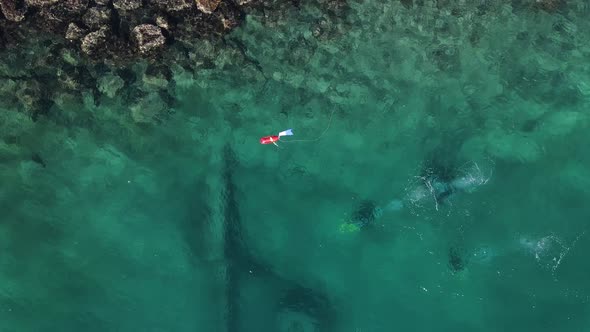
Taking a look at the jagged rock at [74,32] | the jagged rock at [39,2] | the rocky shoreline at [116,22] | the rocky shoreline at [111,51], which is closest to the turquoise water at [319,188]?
the rocky shoreline at [111,51]

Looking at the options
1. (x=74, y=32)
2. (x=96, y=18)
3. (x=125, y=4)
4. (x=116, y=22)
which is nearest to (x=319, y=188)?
(x=116, y=22)

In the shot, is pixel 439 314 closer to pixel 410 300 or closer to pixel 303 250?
pixel 410 300

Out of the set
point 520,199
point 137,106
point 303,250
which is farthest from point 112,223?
point 520,199

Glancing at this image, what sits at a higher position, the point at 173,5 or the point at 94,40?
the point at 173,5

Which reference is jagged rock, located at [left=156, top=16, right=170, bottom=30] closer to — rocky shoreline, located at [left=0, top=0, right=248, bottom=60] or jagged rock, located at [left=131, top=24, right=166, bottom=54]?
rocky shoreline, located at [left=0, top=0, right=248, bottom=60]

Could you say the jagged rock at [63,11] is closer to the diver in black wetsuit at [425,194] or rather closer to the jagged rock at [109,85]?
the jagged rock at [109,85]

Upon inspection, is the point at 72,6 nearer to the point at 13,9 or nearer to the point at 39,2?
the point at 39,2
